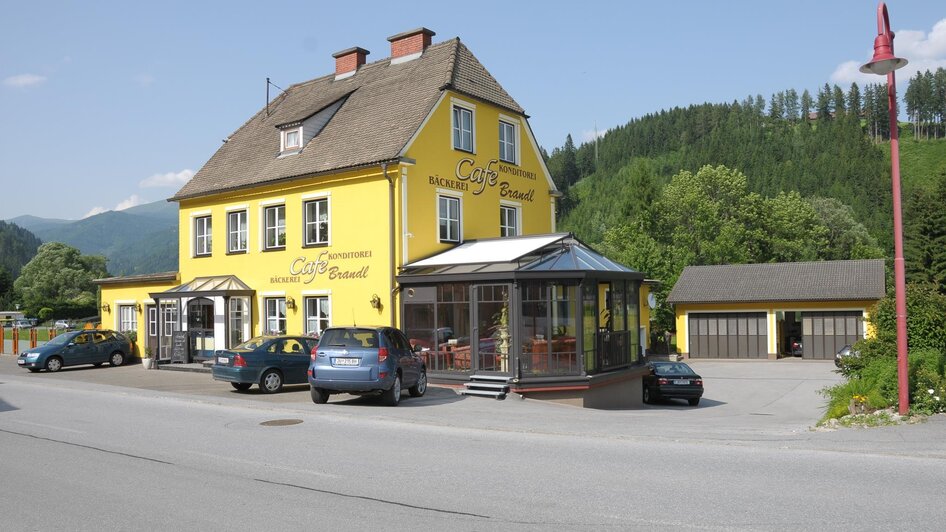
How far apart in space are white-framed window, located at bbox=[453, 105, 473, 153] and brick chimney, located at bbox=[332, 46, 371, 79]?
6.93 m

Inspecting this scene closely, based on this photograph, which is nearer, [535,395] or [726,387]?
[535,395]

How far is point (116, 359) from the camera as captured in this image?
29.4 meters

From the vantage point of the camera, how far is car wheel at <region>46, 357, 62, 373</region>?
27.4 meters

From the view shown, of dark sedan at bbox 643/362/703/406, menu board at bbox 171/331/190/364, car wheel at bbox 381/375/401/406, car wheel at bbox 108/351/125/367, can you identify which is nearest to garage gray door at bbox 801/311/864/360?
dark sedan at bbox 643/362/703/406

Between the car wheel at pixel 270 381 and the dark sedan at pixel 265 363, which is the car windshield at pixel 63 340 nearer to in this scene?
the dark sedan at pixel 265 363

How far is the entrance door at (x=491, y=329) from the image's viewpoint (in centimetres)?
1952

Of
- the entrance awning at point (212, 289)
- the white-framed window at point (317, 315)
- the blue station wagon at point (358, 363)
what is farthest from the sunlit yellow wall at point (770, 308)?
the blue station wagon at point (358, 363)

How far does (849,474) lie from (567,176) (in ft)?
483

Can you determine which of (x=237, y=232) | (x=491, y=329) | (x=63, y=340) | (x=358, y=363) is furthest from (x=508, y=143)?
(x=63, y=340)

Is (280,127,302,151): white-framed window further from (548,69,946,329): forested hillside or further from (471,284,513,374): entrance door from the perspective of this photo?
(548,69,946,329): forested hillside

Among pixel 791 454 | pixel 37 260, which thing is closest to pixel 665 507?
pixel 791 454

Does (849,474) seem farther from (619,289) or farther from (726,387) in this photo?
(726,387)

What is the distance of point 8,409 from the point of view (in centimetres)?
1590

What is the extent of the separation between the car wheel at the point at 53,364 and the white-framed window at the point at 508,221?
16.5 meters
